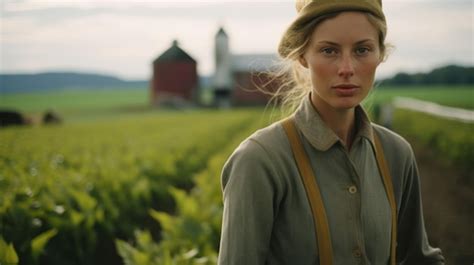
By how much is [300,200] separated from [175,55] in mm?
69580

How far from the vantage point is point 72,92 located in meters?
90.6

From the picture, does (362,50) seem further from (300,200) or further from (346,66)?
(300,200)

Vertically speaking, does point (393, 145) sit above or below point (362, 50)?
below

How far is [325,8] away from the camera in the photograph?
164 centimetres

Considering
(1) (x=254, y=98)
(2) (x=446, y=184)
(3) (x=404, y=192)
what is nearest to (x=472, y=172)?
(2) (x=446, y=184)

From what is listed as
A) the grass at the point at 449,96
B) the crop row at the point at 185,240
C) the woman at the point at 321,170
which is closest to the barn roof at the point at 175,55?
the grass at the point at 449,96

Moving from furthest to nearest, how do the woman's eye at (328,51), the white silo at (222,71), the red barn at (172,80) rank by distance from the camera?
the white silo at (222,71) → the red barn at (172,80) → the woman's eye at (328,51)

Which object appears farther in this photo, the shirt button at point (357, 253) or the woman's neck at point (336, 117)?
the woman's neck at point (336, 117)

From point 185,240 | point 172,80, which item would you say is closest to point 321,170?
point 185,240

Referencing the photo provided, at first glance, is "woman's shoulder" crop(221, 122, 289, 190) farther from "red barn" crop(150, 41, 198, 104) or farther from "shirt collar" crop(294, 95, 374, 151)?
"red barn" crop(150, 41, 198, 104)

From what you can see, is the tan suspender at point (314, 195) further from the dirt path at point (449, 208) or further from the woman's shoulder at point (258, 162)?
the dirt path at point (449, 208)

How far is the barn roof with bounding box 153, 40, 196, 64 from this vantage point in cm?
6831

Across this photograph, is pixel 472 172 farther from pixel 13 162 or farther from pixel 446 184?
pixel 13 162

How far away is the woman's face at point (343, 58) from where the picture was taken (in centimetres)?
168
